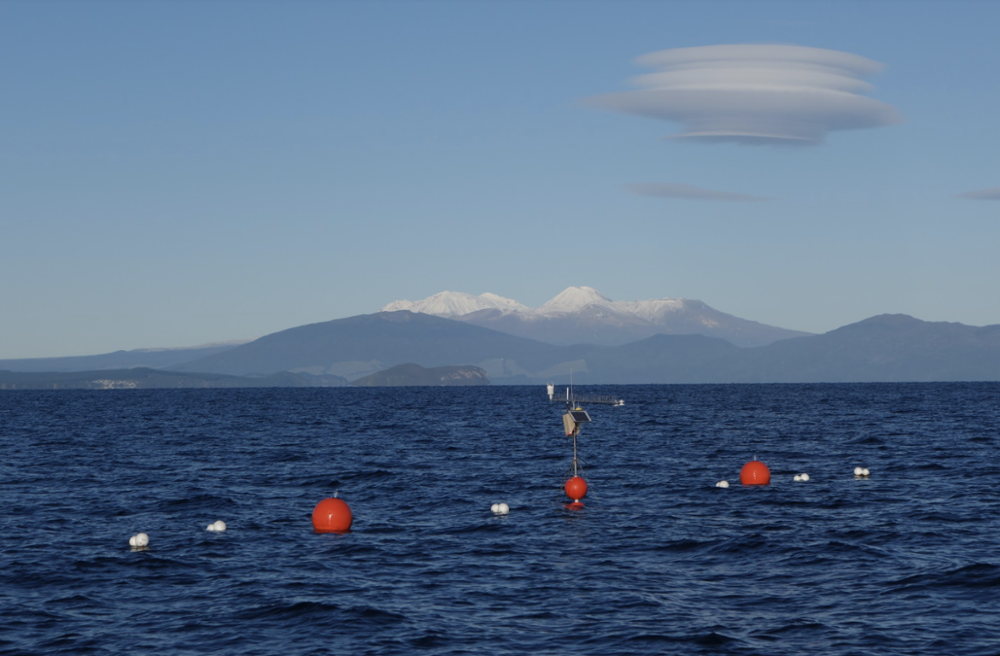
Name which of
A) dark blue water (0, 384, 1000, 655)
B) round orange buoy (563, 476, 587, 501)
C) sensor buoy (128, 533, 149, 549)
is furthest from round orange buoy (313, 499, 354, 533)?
round orange buoy (563, 476, 587, 501)

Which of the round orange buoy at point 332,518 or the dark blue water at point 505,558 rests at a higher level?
the round orange buoy at point 332,518

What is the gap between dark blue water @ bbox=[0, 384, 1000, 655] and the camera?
26.9 metres

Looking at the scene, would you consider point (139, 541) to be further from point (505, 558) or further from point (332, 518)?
point (505, 558)

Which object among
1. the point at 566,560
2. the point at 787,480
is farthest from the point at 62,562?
the point at 787,480

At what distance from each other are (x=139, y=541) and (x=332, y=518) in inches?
301

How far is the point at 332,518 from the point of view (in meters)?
41.8

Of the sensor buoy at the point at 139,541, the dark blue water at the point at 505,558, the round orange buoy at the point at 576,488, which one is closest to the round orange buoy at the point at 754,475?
the dark blue water at the point at 505,558

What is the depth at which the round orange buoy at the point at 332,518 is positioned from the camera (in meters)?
41.8

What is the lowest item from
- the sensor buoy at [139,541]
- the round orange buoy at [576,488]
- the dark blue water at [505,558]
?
the dark blue water at [505,558]

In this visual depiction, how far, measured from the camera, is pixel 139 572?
3453 centimetres

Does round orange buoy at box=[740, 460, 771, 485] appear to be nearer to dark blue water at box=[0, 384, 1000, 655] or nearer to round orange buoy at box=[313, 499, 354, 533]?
dark blue water at box=[0, 384, 1000, 655]

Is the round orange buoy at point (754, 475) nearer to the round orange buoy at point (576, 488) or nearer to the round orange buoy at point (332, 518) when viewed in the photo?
the round orange buoy at point (576, 488)

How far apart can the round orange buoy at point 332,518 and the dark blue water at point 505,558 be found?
0.71m

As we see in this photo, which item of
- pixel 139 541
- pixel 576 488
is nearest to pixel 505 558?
pixel 576 488
